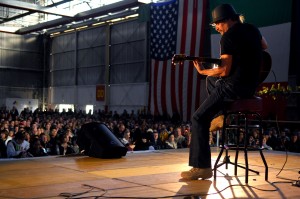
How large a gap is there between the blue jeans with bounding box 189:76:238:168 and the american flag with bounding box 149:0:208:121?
14.9 m

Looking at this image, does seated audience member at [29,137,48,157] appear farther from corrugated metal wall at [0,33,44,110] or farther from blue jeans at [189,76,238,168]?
corrugated metal wall at [0,33,44,110]

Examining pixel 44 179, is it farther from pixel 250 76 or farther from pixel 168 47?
pixel 168 47

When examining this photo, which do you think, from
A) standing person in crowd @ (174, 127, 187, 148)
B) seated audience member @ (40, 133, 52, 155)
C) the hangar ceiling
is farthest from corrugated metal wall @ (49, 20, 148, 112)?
seated audience member @ (40, 133, 52, 155)

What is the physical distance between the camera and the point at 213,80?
3.59 metres

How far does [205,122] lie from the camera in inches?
136

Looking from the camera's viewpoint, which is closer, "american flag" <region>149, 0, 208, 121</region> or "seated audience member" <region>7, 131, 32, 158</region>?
"seated audience member" <region>7, 131, 32, 158</region>

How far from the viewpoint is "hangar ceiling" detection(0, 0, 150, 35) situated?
18078 mm

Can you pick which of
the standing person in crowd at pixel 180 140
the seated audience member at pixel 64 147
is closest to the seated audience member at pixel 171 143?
the standing person in crowd at pixel 180 140

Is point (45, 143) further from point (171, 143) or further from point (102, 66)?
point (102, 66)

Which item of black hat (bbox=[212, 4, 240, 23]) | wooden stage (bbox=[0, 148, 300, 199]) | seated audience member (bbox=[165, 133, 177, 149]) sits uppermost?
black hat (bbox=[212, 4, 240, 23])

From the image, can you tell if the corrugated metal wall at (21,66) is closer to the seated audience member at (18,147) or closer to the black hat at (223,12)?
the seated audience member at (18,147)

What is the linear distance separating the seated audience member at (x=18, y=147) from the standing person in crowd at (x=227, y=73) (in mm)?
4786

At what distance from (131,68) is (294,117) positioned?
40.4 ft

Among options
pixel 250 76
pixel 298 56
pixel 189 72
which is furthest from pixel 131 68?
pixel 250 76
